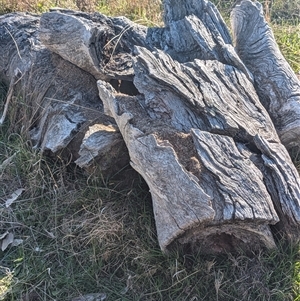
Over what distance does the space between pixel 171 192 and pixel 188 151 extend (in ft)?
1.03

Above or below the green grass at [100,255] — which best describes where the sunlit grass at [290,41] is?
above

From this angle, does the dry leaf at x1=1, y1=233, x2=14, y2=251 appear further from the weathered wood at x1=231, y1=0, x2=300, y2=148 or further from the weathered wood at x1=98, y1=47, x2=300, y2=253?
the weathered wood at x1=231, y1=0, x2=300, y2=148

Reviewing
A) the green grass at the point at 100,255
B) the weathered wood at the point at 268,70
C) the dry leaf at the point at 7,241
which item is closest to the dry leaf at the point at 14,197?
the green grass at the point at 100,255

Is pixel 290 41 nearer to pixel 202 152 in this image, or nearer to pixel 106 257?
pixel 202 152

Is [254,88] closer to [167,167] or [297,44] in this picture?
[167,167]

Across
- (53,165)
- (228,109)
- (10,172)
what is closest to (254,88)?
(228,109)

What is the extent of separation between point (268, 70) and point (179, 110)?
967 millimetres

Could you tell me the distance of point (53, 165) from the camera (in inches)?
143

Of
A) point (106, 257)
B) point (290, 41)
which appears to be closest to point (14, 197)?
point (106, 257)

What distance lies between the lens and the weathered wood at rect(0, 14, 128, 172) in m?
3.43

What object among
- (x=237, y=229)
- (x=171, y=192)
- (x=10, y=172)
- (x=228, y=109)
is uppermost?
(x=228, y=109)

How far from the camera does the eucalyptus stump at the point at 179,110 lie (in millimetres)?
2838

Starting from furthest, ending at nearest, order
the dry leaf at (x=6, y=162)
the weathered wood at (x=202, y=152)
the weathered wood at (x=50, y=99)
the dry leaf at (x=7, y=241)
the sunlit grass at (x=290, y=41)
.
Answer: the sunlit grass at (x=290, y=41) → the dry leaf at (x=6, y=162) → the weathered wood at (x=50, y=99) → the dry leaf at (x=7, y=241) → the weathered wood at (x=202, y=152)

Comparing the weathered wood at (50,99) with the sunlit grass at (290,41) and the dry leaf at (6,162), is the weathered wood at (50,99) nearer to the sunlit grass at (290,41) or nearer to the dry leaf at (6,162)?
the dry leaf at (6,162)
